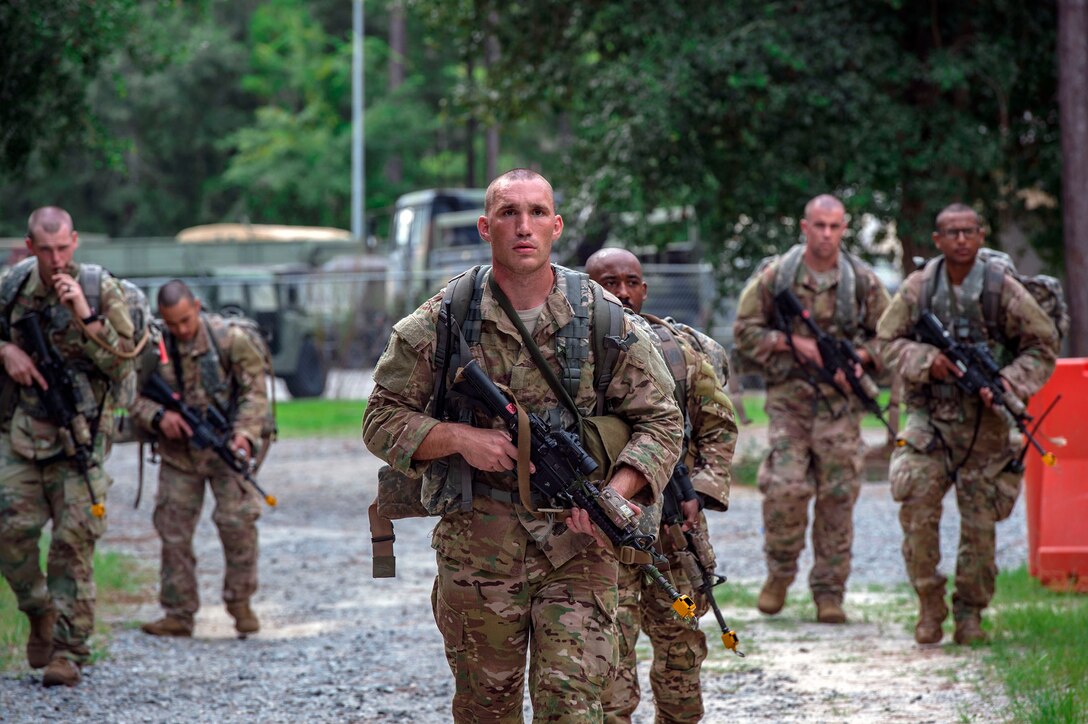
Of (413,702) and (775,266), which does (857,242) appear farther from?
(413,702)

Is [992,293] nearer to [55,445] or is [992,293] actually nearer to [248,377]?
[248,377]

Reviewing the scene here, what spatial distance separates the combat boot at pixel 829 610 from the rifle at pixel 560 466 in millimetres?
4348

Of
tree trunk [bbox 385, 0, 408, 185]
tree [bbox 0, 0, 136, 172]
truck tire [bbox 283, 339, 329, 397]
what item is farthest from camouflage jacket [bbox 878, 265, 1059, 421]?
tree trunk [bbox 385, 0, 408, 185]

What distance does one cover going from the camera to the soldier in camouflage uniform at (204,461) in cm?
866

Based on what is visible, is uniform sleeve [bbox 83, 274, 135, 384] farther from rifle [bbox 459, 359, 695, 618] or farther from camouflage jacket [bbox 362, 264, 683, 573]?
rifle [bbox 459, 359, 695, 618]

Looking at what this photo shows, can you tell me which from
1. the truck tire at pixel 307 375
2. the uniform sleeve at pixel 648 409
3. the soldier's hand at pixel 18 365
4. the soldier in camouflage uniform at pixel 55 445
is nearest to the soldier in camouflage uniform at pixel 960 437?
the uniform sleeve at pixel 648 409

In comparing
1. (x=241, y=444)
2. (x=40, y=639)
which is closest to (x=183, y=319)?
(x=241, y=444)

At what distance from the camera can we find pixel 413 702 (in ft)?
22.8

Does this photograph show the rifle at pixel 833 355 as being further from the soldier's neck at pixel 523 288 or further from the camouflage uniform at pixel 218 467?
the soldier's neck at pixel 523 288

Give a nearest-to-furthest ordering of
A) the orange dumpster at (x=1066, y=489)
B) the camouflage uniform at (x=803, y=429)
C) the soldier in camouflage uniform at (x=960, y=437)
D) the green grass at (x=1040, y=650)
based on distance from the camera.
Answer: the green grass at (x=1040, y=650) → the soldier in camouflage uniform at (x=960, y=437) → the camouflage uniform at (x=803, y=429) → the orange dumpster at (x=1066, y=489)

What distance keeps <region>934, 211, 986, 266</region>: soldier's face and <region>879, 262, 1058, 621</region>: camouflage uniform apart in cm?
10

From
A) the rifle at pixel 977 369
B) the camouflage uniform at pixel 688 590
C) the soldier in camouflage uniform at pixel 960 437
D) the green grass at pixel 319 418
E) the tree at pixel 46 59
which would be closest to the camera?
the camouflage uniform at pixel 688 590

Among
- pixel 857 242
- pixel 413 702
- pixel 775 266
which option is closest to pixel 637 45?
pixel 857 242

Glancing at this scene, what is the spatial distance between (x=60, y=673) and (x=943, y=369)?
431cm
